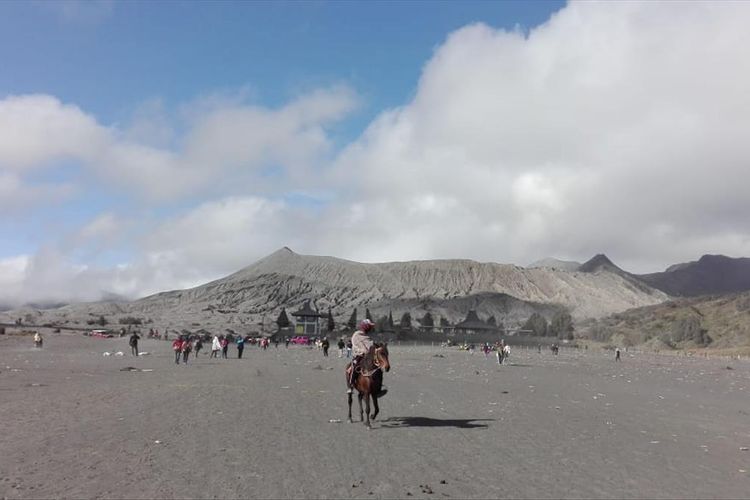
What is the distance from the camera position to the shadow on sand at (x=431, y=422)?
53.3 ft

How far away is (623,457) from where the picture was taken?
13016 millimetres

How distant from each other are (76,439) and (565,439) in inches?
441

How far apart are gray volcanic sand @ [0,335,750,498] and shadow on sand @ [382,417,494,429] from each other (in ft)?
0.18

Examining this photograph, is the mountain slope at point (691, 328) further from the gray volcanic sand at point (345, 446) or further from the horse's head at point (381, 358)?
the horse's head at point (381, 358)

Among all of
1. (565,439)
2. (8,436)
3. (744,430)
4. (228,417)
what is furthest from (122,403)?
(744,430)

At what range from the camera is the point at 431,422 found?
1689 cm

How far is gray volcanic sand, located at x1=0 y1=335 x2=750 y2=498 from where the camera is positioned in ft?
32.1

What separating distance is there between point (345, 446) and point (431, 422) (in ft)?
15.0

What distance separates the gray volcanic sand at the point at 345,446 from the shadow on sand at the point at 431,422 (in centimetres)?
5

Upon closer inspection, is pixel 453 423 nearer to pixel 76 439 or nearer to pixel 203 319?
pixel 76 439

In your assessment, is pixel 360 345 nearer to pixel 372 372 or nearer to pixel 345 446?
pixel 372 372

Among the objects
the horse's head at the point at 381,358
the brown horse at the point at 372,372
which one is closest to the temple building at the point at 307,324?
the brown horse at the point at 372,372

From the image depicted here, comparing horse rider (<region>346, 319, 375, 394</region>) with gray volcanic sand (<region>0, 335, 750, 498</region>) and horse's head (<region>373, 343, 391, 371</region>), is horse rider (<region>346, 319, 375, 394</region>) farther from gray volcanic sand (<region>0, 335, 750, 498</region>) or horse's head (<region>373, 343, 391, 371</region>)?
gray volcanic sand (<region>0, 335, 750, 498</region>)

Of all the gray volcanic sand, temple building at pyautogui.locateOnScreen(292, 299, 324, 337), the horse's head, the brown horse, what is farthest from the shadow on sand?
temple building at pyautogui.locateOnScreen(292, 299, 324, 337)
